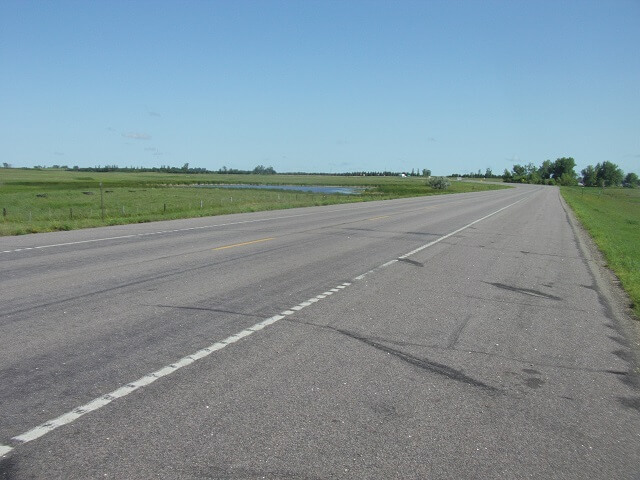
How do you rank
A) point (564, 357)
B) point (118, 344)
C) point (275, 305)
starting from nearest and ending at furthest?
point (118, 344) → point (564, 357) → point (275, 305)

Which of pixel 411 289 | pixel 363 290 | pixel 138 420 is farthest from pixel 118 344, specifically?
pixel 411 289

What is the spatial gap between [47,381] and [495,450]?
3696 mm

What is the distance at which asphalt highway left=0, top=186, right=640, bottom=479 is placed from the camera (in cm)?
386

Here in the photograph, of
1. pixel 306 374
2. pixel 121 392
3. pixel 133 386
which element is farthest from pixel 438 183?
pixel 121 392

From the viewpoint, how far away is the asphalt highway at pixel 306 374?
386 centimetres

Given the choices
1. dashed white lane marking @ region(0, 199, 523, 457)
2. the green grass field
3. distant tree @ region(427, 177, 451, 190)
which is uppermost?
distant tree @ region(427, 177, 451, 190)

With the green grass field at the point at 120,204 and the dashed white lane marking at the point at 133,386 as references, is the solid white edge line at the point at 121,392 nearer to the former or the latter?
the dashed white lane marking at the point at 133,386

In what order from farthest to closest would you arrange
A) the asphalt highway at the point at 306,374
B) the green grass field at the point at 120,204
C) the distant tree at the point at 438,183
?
the distant tree at the point at 438,183 < the green grass field at the point at 120,204 < the asphalt highway at the point at 306,374

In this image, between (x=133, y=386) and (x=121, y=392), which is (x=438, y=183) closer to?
(x=133, y=386)

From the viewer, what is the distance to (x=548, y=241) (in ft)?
66.9

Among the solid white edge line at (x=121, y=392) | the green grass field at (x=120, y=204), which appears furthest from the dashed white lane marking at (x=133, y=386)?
the green grass field at (x=120, y=204)

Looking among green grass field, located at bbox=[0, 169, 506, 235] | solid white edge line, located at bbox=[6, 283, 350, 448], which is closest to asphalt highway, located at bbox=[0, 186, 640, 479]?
solid white edge line, located at bbox=[6, 283, 350, 448]

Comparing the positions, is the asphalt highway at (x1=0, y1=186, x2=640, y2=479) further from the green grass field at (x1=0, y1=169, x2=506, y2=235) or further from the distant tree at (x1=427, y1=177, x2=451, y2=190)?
the distant tree at (x1=427, y1=177, x2=451, y2=190)

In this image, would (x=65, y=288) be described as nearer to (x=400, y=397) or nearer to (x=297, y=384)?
(x=297, y=384)
